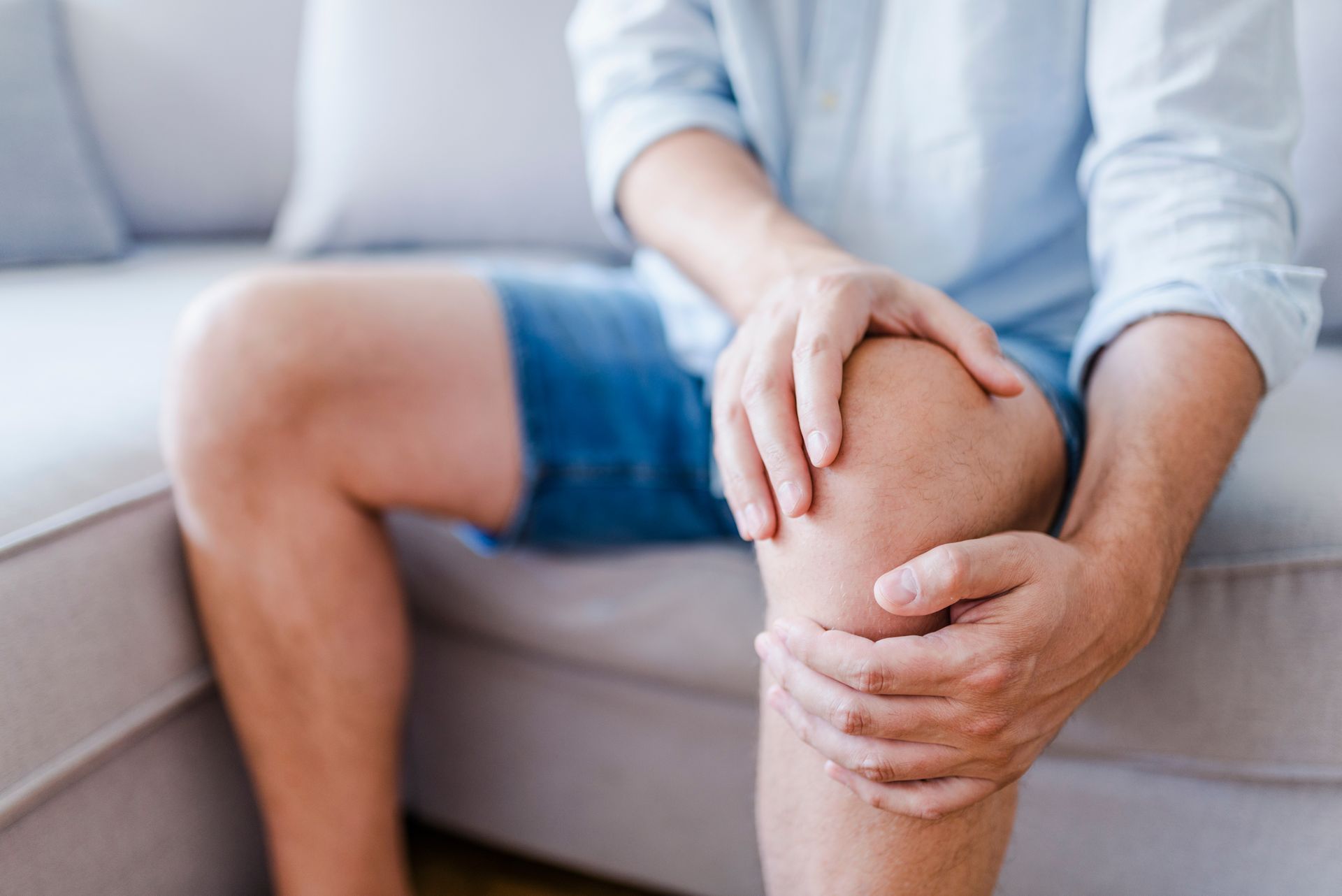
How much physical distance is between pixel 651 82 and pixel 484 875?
80cm

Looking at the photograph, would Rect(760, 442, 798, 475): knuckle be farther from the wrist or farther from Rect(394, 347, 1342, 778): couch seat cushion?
Rect(394, 347, 1342, 778): couch seat cushion

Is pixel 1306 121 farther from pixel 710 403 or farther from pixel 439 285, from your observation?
pixel 439 285

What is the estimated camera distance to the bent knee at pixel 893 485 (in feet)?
1.48

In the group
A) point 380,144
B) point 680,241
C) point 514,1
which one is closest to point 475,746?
point 680,241

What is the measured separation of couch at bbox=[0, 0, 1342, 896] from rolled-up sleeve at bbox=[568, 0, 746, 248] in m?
0.35

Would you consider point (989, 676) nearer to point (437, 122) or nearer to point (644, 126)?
point (644, 126)

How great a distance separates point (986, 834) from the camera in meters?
0.48

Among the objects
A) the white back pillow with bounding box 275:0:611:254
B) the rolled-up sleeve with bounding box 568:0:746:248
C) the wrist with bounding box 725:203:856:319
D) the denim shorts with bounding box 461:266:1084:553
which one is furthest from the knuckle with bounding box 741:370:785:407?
the white back pillow with bounding box 275:0:611:254

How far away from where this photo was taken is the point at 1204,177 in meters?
0.59

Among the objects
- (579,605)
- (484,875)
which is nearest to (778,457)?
(579,605)

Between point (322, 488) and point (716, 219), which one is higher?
point (716, 219)

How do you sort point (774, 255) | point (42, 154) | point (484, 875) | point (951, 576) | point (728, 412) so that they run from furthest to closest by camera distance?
point (42, 154) → point (484, 875) → point (774, 255) → point (728, 412) → point (951, 576)

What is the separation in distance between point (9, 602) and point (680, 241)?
53 cm

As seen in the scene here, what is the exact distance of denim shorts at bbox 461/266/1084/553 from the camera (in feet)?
2.27
